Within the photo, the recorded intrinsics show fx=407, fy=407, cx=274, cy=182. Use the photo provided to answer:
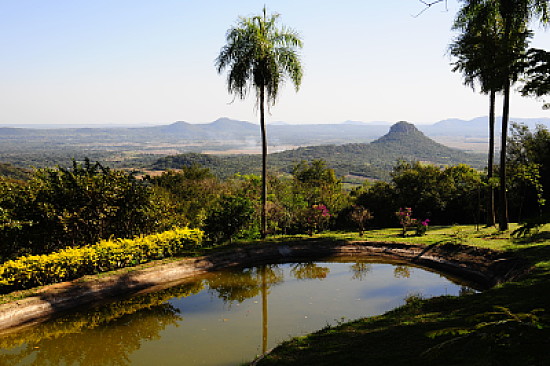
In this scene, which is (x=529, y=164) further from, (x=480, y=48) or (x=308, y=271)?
(x=308, y=271)

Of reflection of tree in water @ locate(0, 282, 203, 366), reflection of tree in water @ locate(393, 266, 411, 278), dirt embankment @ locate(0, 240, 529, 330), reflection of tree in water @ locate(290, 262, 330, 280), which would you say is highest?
dirt embankment @ locate(0, 240, 529, 330)

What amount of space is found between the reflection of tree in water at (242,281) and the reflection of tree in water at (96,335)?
1.75 metres

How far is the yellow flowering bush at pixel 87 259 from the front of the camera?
11.2 metres

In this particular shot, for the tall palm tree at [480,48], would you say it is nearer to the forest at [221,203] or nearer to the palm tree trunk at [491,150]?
the palm tree trunk at [491,150]

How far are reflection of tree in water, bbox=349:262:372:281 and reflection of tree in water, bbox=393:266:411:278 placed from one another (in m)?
0.91

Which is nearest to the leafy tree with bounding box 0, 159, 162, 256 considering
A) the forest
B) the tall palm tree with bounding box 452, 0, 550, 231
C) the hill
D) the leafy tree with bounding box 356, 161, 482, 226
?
the forest

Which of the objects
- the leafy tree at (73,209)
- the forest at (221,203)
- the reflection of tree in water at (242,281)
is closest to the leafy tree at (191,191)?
the forest at (221,203)

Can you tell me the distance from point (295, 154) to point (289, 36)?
132 m

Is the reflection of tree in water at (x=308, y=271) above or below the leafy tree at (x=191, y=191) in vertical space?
below

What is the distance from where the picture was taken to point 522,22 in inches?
583

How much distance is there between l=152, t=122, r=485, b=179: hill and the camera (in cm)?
11061

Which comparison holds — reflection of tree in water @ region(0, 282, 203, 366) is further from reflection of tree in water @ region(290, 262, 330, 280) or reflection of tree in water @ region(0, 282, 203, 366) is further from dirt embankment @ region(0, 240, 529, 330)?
reflection of tree in water @ region(290, 262, 330, 280)

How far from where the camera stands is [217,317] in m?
10.2

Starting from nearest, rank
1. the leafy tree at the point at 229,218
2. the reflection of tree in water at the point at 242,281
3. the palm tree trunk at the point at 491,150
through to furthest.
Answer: the reflection of tree in water at the point at 242,281 < the leafy tree at the point at 229,218 < the palm tree trunk at the point at 491,150
